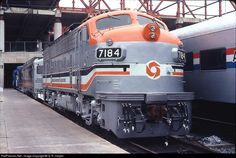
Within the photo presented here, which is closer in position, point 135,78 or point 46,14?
point 135,78

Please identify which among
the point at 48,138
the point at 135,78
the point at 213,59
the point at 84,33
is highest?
the point at 84,33

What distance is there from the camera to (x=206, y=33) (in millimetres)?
10227

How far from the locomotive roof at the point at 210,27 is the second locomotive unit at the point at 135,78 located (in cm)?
122

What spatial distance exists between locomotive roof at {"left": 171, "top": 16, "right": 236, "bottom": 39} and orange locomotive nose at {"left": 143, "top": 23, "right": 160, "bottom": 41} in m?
1.86

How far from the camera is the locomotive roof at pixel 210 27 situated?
9383 millimetres

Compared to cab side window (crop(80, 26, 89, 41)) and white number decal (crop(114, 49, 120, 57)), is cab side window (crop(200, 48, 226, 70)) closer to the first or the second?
white number decal (crop(114, 49, 120, 57))

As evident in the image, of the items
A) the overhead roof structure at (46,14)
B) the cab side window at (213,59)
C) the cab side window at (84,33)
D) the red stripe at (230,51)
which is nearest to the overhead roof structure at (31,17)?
the overhead roof structure at (46,14)

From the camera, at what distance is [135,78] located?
889 cm

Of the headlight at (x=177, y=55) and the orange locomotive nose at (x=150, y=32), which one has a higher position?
the orange locomotive nose at (x=150, y=32)

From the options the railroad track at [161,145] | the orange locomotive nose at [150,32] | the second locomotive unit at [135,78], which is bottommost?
the railroad track at [161,145]

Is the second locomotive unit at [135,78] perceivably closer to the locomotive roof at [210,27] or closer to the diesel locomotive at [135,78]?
the diesel locomotive at [135,78]

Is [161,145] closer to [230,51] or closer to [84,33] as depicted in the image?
[230,51]

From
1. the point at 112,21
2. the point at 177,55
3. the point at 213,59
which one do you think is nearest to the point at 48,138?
the point at 112,21

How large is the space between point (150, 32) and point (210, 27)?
2100 millimetres
